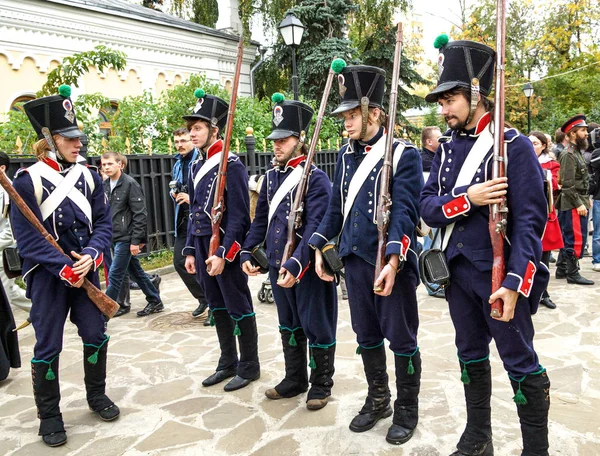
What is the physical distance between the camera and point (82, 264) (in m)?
3.85

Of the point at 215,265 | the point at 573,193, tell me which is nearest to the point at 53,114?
the point at 215,265

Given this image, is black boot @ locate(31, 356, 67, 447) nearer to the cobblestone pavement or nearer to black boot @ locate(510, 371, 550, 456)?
the cobblestone pavement

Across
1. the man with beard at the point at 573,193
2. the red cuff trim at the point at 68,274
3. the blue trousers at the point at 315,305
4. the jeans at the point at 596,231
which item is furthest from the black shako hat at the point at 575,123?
the red cuff trim at the point at 68,274

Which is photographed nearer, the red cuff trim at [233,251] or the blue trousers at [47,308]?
the blue trousers at [47,308]

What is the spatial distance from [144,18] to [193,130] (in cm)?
1349

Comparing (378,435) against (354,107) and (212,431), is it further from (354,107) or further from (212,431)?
(354,107)

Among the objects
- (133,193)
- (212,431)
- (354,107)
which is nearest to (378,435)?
(212,431)

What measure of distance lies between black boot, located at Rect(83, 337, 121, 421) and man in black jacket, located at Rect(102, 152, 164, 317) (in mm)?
2503

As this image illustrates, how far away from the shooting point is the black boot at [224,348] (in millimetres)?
4758

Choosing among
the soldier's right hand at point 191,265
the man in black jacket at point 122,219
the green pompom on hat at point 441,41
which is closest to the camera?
the green pompom on hat at point 441,41

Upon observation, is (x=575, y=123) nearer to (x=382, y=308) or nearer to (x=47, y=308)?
(x=382, y=308)

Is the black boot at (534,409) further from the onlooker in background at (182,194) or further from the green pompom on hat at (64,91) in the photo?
the onlooker in background at (182,194)

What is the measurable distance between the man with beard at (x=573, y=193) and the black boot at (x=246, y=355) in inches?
201

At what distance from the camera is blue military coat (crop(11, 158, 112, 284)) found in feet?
12.3
